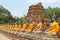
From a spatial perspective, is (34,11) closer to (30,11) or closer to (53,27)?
(30,11)

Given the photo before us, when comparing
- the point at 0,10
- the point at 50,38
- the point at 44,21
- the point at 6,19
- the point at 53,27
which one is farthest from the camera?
the point at 0,10

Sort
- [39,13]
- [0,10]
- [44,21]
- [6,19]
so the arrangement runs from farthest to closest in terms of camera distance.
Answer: [0,10] → [6,19] → [39,13] → [44,21]

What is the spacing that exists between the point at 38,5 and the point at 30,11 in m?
1.68

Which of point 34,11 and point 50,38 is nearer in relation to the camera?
point 50,38

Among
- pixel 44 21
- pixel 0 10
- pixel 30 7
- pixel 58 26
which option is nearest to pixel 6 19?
pixel 0 10

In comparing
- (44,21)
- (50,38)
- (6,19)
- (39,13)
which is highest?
(6,19)

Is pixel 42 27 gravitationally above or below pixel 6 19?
below

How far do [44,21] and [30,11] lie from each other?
72.2 feet

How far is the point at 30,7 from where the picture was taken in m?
40.8

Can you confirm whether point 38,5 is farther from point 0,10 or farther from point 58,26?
point 0,10

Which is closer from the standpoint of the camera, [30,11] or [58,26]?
[58,26]

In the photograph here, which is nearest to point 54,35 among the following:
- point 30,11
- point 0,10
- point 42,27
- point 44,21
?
point 42,27

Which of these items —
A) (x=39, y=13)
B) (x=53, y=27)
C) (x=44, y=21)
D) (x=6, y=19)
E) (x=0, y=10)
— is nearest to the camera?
(x=53, y=27)

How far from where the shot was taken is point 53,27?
13.2 m
